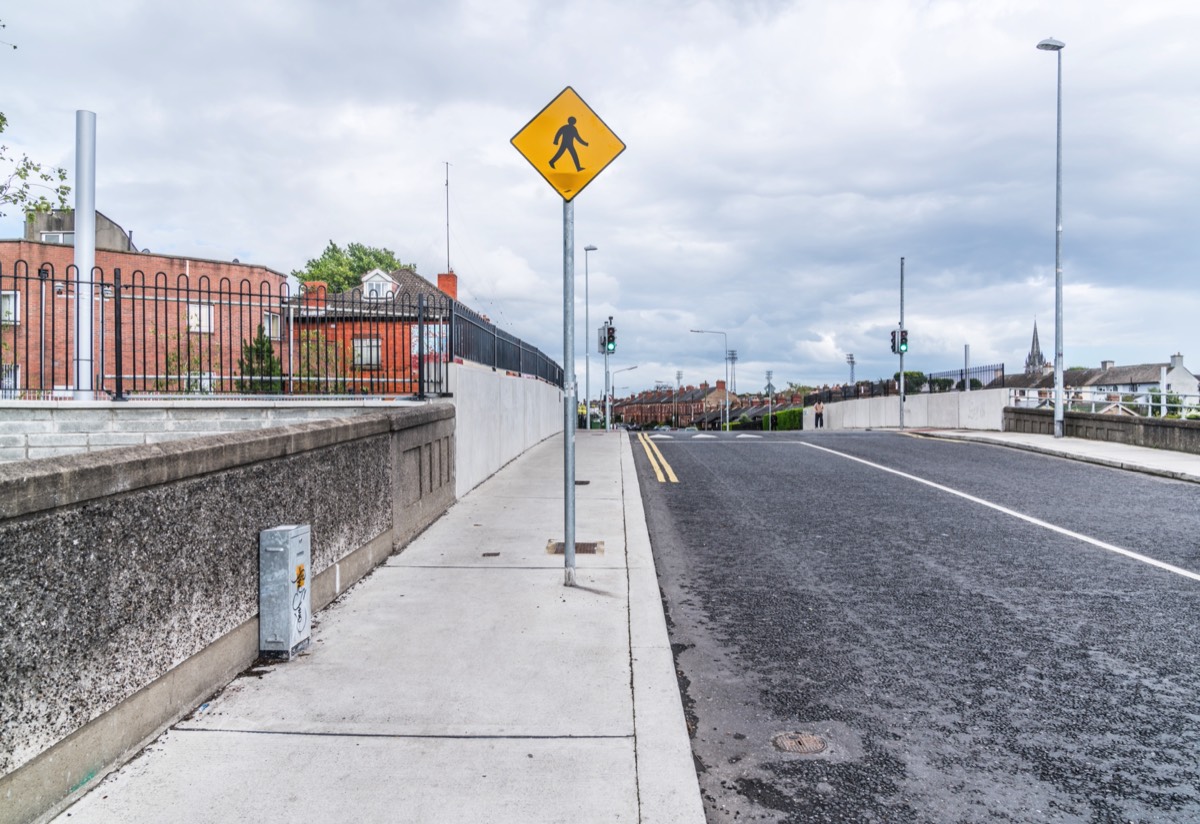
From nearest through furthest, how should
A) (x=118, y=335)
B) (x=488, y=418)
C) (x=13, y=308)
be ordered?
(x=118, y=335)
(x=13, y=308)
(x=488, y=418)

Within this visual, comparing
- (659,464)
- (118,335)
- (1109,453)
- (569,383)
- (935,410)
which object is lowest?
(659,464)

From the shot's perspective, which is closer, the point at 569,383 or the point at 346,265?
the point at 569,383

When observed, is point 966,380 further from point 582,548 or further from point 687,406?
point 687,406

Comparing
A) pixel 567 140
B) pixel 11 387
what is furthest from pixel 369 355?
pixel 567 140

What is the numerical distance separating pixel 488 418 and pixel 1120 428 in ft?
54.1

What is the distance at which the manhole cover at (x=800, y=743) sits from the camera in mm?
3709

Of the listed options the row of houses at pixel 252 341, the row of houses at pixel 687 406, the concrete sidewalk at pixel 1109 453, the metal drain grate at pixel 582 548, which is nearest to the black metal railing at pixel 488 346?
the row of houses at pixel 252 341

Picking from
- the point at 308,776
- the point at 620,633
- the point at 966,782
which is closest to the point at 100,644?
the point at 308,776

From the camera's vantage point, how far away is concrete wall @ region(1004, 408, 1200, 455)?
59.6ft

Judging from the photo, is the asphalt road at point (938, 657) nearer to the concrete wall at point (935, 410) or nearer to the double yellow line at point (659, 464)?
the double yellow line at point (659, 464)

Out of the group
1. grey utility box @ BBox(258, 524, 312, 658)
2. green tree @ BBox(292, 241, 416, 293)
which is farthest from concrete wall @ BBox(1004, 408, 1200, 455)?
Answer: green tree @ BBox(292, 241, 416, 293)

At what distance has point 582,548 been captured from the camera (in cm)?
769

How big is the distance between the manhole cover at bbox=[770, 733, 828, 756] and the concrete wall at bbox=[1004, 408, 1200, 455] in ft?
58.5

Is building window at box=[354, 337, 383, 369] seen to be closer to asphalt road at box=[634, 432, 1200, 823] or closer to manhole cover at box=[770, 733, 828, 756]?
asphalt road at box=[634, 432, 1200, 823]
